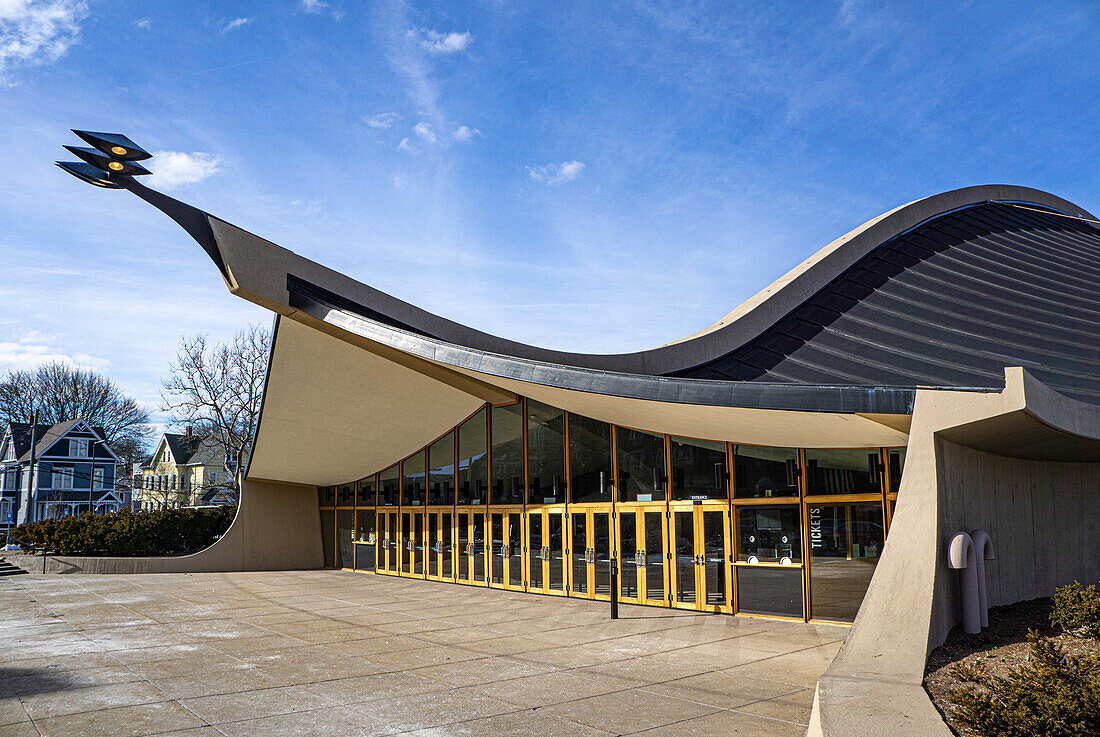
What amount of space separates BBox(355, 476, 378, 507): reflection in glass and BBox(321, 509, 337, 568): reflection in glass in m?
1.56

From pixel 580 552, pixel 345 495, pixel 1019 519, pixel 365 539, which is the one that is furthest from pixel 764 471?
pixel 345 495

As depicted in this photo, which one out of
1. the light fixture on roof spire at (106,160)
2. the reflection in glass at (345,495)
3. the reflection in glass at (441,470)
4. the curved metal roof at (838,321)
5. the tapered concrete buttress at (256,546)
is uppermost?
the light fixture on roof spire at (106,160)

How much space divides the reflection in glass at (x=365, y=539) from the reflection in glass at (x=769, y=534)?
39.6ft

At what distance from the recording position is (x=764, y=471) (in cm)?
1251

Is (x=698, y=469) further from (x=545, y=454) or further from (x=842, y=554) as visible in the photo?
(x=545, y=454)

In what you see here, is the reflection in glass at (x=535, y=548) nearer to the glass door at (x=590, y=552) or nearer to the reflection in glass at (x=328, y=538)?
the glass door at (x=590, y=552)

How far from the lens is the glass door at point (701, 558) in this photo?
12.9 metres

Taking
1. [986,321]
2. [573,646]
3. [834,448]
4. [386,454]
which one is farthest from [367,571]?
[986,321]

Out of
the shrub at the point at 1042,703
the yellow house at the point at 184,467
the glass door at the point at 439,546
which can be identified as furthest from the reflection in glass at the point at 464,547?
the yellow house at the point at 184,467

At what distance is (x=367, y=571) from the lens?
71.5 feet

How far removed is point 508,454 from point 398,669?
28.4 feet

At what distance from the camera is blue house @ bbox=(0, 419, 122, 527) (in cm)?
5184

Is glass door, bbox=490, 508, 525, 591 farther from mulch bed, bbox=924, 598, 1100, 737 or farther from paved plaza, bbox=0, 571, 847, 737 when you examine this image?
mulch bed, bbox=924, 598, 1100, 737

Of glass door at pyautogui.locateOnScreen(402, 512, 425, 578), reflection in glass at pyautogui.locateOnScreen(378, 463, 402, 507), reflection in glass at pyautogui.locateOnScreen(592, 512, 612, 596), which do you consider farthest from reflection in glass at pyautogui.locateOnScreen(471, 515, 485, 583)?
reflection in glass at pyautogui.locateOnScreen(592, 512, 612, 596)
